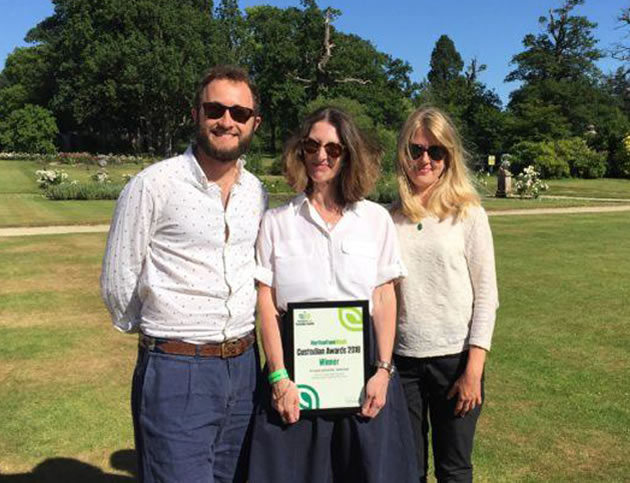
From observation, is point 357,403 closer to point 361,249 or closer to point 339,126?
point 361,249

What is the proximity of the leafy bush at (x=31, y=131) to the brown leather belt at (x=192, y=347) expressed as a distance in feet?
193

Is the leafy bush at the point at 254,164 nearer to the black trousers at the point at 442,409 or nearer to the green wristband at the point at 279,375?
the black trousers at the point at 442,409

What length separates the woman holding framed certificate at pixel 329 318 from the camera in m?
2.49

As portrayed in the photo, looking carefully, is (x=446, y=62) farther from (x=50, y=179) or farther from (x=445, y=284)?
(x=445, y=284)

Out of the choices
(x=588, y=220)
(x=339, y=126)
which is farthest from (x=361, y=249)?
(x=588, y=220)

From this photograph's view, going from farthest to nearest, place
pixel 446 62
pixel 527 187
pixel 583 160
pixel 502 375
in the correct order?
pixel 446 62, pixel 583 160, pixel 527 187, pixel 502 375

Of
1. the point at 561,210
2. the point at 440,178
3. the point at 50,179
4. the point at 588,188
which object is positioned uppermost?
the point at 440,178

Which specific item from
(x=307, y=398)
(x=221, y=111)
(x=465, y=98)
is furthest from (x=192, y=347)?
(x=465, y=98)

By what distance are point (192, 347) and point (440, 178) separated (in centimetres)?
135

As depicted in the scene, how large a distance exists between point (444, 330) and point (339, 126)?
1.03 metres

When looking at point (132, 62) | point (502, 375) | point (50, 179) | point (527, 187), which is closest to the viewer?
point (502, 375)

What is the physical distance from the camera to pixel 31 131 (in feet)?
184

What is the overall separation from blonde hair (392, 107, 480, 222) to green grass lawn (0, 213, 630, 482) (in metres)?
2.06

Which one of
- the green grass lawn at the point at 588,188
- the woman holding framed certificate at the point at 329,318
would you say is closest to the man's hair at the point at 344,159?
the woman holding framed certificate at the point at 329,318
